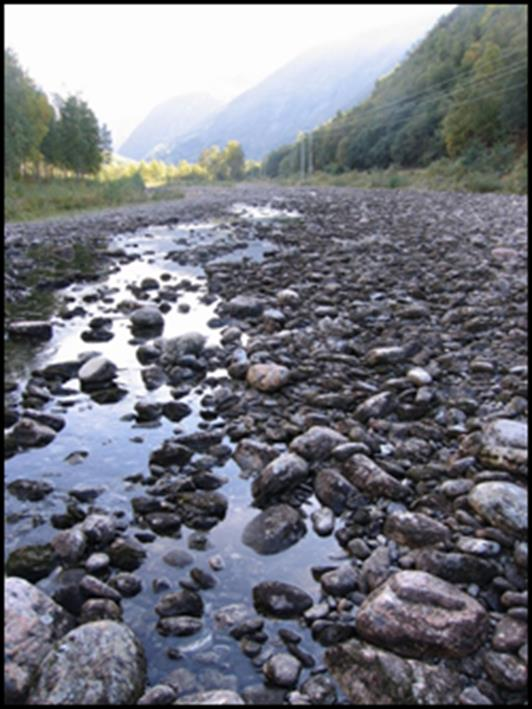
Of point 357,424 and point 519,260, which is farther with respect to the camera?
point 519,260

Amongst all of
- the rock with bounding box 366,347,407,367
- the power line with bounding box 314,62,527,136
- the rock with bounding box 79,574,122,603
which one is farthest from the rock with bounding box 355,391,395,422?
the power line with bounding box 314,62,527,136

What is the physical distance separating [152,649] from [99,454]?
1.70 m

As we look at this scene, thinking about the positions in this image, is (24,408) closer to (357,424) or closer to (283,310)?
(357,424)

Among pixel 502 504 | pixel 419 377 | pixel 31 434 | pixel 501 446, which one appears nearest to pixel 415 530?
pixel 502 504

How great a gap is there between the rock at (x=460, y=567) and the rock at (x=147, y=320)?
4592 millimetres

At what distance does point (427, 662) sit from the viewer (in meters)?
1.90

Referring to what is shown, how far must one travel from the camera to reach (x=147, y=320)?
6.38m

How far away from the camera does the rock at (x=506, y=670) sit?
1.80 metres

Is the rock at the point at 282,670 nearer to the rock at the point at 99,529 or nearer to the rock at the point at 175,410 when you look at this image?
the rock at the point at 99,529

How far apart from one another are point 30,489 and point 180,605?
1326 mm

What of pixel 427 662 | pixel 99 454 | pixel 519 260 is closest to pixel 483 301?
pixel 519 260

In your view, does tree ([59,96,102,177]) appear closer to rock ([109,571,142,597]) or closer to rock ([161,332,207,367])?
rock ([161,332,207,367])

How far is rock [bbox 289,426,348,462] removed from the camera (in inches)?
130

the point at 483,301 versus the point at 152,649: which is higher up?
the point at 483,301
